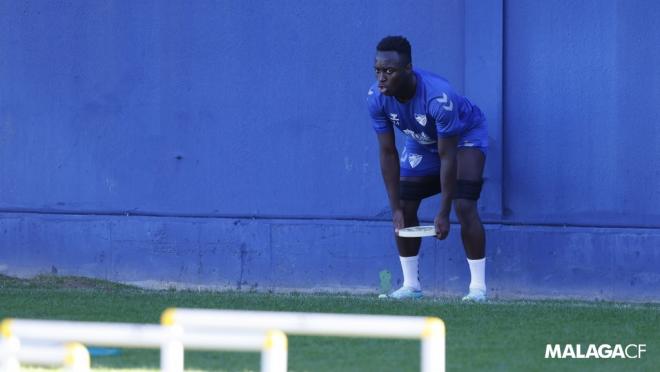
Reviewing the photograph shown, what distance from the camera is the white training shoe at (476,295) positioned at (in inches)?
341

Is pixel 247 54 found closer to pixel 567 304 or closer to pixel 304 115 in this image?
pixel 304 115

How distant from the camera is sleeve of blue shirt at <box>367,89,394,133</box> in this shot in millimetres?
8758

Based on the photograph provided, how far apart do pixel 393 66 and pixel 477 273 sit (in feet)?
4.90

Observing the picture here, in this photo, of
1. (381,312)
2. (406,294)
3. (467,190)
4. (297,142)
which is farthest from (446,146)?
(297,142)

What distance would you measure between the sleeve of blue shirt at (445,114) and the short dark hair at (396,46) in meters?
0.33

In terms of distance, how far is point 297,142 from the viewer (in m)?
9.56

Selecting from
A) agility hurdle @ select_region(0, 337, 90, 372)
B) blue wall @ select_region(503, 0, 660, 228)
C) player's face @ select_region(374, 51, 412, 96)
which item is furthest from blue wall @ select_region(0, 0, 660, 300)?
agility hurdle @ select_region(0, 337, 90, 372)

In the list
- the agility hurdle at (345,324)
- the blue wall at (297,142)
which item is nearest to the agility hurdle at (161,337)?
the agility hurdle at (345,324)

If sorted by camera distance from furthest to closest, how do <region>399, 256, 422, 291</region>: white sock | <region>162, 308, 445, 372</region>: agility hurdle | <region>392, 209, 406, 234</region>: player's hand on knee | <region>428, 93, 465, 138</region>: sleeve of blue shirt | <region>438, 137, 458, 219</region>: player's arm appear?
1. <region>399, 256, 422, 291</region>: white sock
2. <region>392, 209, 406, 234</region>: player's hand on knee
3. <region>438, 137, 458, 219</region>: player's arm
4. <region>428, 93, 465, 138</region>: sleeve of blue shirt
5. <region>162, 308, 445, 372</region>: agility hurdle

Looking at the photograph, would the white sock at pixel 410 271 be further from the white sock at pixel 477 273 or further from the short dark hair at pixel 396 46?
the short dark hair at pixel 396 46

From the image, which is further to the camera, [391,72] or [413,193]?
[413,193]

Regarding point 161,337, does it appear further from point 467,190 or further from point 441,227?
point 467,190

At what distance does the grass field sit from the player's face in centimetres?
135

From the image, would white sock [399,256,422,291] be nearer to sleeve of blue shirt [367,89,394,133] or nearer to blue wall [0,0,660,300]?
blue wall [0,0,660,300]
